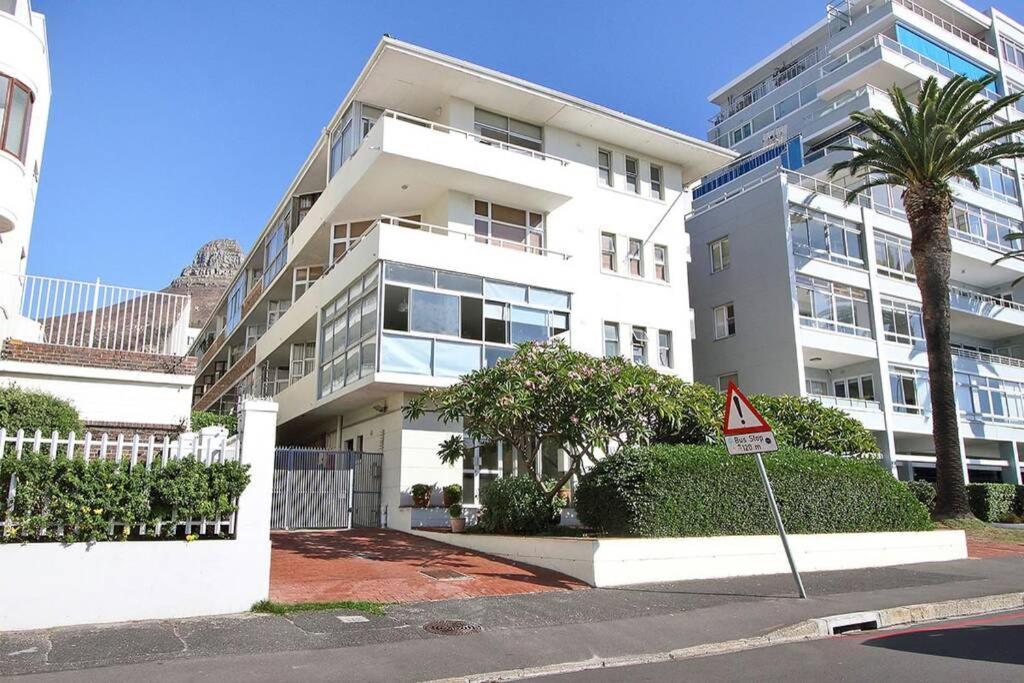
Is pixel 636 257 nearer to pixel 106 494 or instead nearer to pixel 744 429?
pixel 744 429

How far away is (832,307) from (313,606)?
997 inches

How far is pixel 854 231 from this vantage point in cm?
3178

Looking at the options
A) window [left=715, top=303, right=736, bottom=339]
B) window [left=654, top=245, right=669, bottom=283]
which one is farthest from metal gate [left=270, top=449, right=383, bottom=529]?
window [left=715, top=303, right=736, bottom=339]

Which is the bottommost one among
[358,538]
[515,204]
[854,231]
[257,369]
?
[358,538]

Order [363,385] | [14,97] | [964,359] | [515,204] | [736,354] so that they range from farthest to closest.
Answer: [964,359]
[736,354]
[515,204]
[363,385]
[14,97]

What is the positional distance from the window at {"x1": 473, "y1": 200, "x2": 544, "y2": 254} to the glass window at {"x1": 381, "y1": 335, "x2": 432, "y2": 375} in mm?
4246

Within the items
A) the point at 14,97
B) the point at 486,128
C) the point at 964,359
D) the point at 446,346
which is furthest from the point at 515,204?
the point at 964,359

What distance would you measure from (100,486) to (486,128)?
17.3m

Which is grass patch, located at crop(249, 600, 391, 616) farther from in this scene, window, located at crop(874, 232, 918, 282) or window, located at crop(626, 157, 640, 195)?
window, located at crop(874, 232, 918, 282)


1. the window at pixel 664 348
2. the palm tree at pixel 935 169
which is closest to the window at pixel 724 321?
the window at pixel 664 348

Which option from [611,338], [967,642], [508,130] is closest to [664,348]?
[611,338]

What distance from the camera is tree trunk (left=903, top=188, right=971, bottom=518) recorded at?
23375mm

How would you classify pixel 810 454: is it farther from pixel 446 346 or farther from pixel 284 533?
pixel 284 533

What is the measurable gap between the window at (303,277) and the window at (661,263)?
37.4 feet
